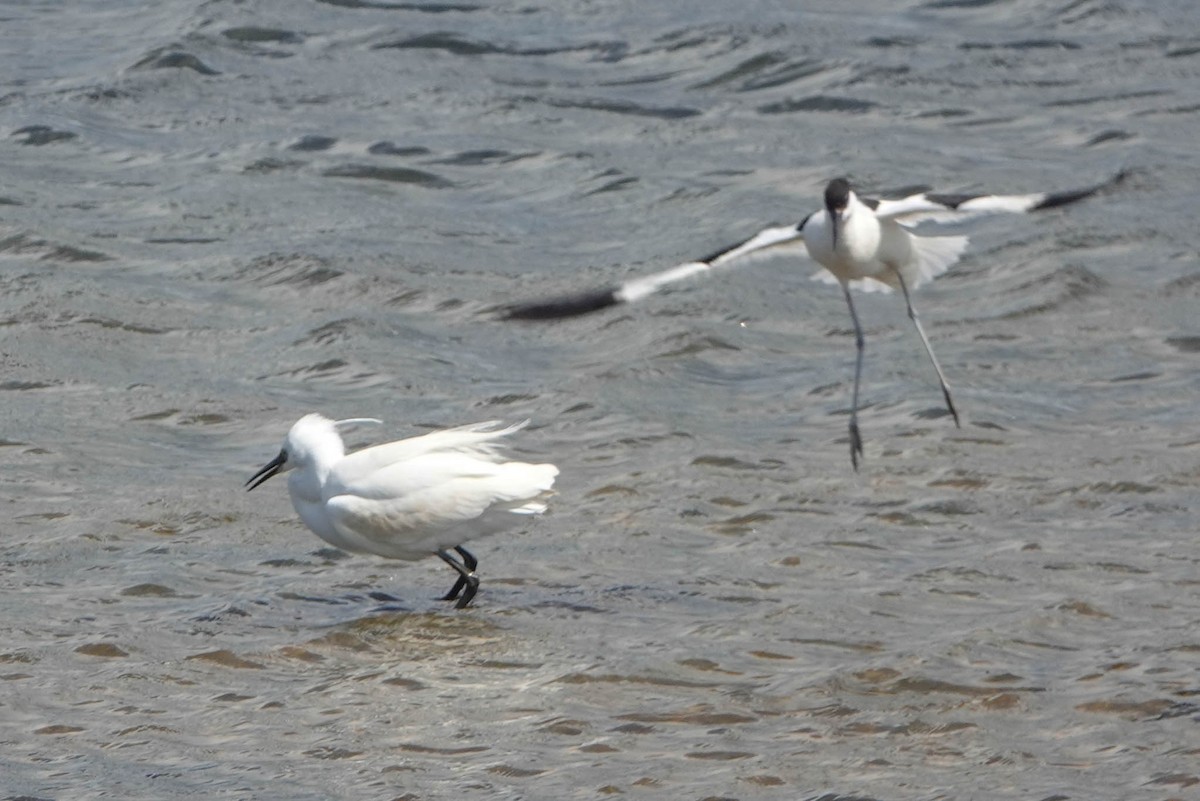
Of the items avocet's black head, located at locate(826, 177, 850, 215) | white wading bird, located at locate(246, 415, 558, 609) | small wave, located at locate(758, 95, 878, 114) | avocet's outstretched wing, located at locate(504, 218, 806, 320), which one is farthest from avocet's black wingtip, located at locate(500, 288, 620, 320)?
small wave, located at locate(758, 95, 878, 114)

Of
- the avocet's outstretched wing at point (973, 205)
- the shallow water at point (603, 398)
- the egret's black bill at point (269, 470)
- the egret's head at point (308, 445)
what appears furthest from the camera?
the egret's black bill at point (269, 470)

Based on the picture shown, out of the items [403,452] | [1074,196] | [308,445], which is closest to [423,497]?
[403,452]

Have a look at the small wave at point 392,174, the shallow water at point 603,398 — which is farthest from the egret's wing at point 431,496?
the small wave at point 392,174

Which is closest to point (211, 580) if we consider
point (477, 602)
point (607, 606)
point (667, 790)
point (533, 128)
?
point (477, 602)

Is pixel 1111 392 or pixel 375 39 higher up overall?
pixel 375 39

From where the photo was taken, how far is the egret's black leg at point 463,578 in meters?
7.73

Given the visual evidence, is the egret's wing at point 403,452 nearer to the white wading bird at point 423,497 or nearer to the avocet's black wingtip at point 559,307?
the white wading bird at point 423,497

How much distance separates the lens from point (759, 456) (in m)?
9.31

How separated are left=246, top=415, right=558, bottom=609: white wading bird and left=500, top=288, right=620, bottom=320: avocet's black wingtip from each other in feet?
1.78

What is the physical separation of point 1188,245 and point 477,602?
600cm

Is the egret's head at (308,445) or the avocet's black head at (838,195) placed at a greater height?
the avocet's black head at (838,195)

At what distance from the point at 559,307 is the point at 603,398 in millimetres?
2774

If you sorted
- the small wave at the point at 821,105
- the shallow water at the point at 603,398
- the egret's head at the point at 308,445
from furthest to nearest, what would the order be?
the small wave at the point at 821,105 < the egret's head at the point at 308,445 < the shallow water at the point at 603,398

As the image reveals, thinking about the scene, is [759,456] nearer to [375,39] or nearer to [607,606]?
[607,606]
